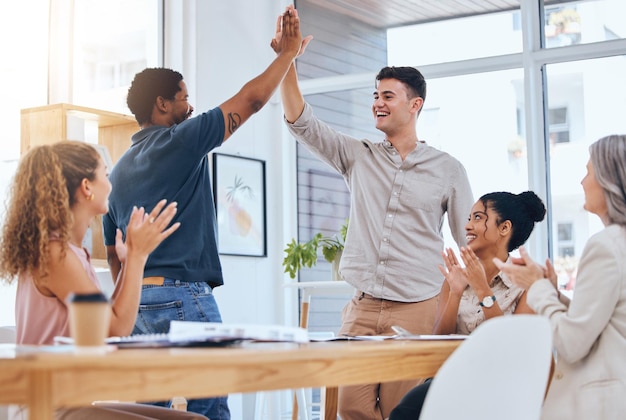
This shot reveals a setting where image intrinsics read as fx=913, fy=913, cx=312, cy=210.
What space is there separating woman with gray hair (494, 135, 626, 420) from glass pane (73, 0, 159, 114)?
11.4ft

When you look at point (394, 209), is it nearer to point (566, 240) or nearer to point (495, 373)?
point (495, 373)

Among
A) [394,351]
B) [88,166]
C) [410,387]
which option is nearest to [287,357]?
[394,351]

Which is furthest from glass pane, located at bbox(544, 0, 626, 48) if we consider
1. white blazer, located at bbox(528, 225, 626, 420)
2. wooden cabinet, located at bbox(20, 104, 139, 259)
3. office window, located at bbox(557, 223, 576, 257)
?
white blazer, located at bbox(528, 225, 626, 420)

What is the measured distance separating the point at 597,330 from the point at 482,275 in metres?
0.60

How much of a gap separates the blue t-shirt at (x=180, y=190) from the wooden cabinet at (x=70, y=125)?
1570 mm

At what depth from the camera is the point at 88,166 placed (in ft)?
7.24

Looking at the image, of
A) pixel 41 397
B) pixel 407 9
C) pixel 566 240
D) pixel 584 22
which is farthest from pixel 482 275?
pixel 407 9

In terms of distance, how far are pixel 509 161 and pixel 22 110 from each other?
2.71m

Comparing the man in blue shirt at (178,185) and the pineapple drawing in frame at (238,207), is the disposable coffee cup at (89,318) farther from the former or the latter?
the pineapple drawing in frame at (238,207)

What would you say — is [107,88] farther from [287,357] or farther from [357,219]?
[287,357]

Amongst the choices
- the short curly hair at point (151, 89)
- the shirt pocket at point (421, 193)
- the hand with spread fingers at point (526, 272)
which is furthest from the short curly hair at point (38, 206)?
the shirt pocket at point (421, 193)

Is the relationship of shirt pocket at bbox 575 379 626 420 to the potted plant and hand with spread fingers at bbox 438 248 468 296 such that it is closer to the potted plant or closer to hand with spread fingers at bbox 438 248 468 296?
hand with spread fingers at bbox 438 248 468 296

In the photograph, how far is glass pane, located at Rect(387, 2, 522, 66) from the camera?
17.7 feet

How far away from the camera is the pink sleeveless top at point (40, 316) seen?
2.03 metres
